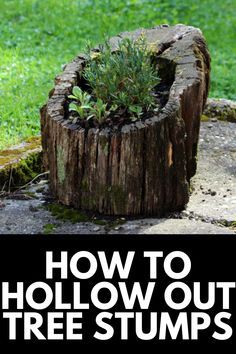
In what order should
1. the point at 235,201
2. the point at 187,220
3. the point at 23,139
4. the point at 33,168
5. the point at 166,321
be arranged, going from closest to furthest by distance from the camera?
1. the point at 166,321
2. the point at 187,220
3. the point at 235,201
4. the point at 33,168
5. the point at 23,139

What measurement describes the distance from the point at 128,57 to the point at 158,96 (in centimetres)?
34

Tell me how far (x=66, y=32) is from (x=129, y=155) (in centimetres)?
557

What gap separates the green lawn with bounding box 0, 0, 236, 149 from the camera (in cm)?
895

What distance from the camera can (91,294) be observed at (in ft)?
15.4

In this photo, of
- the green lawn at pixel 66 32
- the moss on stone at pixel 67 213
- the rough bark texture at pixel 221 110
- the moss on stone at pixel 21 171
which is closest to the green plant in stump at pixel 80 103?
the moss on stone at pixel 67 213

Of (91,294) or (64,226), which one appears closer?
(91,294)

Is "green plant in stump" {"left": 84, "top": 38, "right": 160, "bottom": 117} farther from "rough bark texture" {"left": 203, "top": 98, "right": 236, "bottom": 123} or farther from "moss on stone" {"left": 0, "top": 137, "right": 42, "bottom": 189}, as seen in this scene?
"rough bark texture" {"left": 203, "top": 98, "right": 236, "bottom": 123}

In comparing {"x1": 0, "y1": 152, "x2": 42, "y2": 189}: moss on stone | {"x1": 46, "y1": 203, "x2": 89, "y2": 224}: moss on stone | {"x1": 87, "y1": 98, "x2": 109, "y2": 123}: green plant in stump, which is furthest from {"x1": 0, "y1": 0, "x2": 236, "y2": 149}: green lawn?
{"x1": 87, "y1": 98, "x2": 109, "y2": 123}: green plant in stump

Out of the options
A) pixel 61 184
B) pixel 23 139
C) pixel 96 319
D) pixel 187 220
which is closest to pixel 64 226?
pixel 61 184

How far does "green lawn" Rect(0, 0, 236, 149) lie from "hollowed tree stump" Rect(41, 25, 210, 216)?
2290 millimetres

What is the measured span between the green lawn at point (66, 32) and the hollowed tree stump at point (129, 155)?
90.2 inches

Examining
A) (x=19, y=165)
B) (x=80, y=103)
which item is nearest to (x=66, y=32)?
(x=19, y=165)

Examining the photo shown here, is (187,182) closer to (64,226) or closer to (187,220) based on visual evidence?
(187,220)

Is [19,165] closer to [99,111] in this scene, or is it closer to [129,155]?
[99,111]
